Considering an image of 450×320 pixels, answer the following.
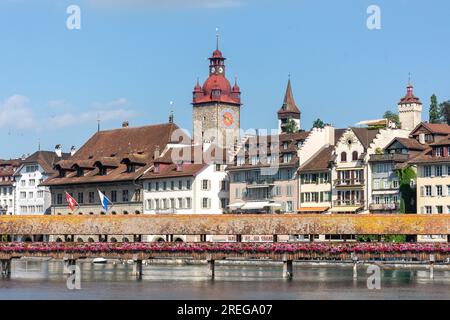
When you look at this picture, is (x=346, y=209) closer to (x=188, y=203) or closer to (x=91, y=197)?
(x=188, y=203)

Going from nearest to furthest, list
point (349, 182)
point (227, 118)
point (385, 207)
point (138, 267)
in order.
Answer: point (138, 267)
point (385, 207)
point (349, 182)
point (227, 118)

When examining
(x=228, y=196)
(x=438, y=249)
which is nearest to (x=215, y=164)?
(x=228, y=196)

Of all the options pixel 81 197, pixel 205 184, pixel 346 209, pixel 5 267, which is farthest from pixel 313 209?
pixel 5 267

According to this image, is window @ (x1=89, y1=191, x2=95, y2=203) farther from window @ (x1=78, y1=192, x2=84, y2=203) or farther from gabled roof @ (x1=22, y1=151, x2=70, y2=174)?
gabled roof @ (x1=22, y1=151, x2=70, y2=174)

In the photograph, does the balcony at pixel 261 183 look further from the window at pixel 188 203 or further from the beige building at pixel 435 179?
the beige building at pixel 435 179

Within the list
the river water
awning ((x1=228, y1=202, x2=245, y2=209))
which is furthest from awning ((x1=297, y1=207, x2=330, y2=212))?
the river water

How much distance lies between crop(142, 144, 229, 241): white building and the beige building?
2411cm

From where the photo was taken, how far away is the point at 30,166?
15338 cm

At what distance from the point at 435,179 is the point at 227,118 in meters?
52.2

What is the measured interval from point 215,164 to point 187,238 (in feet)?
40.3

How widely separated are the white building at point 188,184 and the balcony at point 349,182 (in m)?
14.4

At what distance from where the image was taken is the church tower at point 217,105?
152 metres

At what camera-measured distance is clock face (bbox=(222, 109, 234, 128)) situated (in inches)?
6014

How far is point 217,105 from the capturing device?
152250 millimetres
